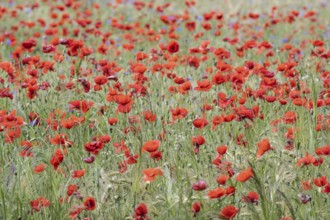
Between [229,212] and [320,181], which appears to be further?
[320,181]

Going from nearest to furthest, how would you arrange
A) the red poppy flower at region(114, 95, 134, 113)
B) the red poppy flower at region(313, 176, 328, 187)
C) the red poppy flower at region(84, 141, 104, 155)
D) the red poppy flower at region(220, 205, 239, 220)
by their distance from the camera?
the red poppy flower at region(220, 205, 239, 220) < the red poppy flower at region(313, 176, 328, 187) < the red poppy flower at region(84, 141, 104, 155) < the red poppy flower at region(114, 95, 134, 113)

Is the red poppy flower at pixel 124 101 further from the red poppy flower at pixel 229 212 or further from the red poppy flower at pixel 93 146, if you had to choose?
the red poppy flower at pixel 229 212

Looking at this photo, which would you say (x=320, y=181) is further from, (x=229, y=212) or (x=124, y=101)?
(x=124, y=101)

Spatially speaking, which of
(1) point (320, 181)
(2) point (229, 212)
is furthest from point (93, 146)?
(1) point (320, 181)

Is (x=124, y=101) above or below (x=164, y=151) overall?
above

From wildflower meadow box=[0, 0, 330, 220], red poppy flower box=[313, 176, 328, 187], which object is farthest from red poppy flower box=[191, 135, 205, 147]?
red poppy flower box=[313, 176, 328, 187]

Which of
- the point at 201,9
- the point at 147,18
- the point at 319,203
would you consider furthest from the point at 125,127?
the point at 201,9

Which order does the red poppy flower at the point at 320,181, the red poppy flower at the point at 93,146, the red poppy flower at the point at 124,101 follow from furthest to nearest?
the red poppy flower at the point at 124,101 < the red poppy flower at the point at 93,146 < the red poppy flower at the point at 320,181

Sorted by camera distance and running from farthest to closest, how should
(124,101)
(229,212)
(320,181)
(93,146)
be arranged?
(124,101)
(93,146)
(320,181)
(229,212)

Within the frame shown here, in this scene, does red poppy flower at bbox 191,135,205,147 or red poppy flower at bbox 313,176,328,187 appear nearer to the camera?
red poppy flower at bbox 313,176,328,187

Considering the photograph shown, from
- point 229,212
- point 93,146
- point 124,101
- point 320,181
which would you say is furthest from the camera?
point 124,101

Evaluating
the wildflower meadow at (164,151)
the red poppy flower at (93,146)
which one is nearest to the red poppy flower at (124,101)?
the wildflower meadow at (164,151)

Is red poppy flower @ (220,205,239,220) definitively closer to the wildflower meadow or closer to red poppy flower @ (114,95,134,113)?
the wildflower meadow

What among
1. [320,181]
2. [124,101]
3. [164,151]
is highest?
[124,101]
